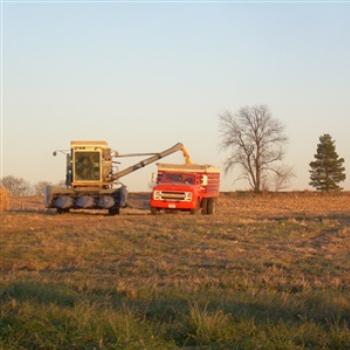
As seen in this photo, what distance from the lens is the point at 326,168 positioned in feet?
262

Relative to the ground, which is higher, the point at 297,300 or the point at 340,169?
the point at 340,169

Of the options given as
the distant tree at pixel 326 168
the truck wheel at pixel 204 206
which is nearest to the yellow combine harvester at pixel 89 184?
the truck wheel at pixel 204 206

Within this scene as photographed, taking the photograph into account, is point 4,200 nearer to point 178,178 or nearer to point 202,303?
point 178,178

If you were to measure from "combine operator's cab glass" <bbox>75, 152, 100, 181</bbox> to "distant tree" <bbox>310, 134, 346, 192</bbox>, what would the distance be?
44314 mm

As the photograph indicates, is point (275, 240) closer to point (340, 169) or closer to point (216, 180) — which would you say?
point (216, 180)

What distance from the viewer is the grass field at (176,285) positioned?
9.15 metres

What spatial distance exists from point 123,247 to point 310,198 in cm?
3961

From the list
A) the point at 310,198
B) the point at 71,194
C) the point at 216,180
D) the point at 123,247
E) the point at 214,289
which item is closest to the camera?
the point at 214,289

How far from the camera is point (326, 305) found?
36.7 ft

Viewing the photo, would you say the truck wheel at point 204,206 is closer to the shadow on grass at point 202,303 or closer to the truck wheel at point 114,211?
the truck wheel at point 114,211

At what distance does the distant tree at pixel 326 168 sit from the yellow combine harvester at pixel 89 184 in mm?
43055

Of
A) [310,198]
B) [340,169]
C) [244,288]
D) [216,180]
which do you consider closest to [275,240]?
[244,288]

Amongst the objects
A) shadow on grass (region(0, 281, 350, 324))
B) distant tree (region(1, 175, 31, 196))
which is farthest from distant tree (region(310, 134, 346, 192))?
shadow on grass (region(0, 281, 350, 324))

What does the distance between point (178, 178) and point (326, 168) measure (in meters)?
44.8
